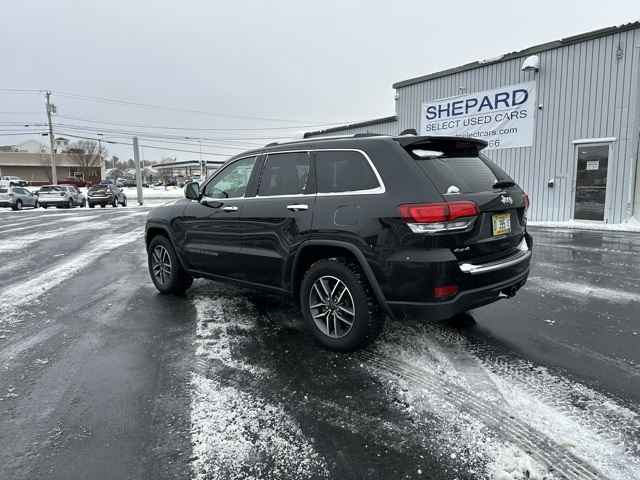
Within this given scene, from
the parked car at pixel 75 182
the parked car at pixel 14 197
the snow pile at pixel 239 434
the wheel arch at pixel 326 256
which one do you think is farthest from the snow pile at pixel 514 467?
the parked car at pixel 75 182

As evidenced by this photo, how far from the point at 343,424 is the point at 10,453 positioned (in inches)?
74.0

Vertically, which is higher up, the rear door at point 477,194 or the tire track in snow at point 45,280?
the rear door at point 477,194

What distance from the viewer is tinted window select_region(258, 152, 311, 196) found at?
4.19 meters

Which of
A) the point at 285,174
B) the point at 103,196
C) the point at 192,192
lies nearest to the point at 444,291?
the point at 285,174

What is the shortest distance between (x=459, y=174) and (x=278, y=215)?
163cm

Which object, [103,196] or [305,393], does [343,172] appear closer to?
[305,393]

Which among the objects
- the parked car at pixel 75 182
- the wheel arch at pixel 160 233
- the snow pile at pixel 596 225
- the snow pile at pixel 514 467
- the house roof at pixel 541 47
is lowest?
the snow pile at pixel 596 225

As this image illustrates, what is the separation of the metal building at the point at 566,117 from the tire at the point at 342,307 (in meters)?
12.7

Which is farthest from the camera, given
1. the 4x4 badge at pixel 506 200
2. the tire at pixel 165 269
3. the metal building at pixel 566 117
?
the metal building at pixel 566 117

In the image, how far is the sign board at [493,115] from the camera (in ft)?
49.4

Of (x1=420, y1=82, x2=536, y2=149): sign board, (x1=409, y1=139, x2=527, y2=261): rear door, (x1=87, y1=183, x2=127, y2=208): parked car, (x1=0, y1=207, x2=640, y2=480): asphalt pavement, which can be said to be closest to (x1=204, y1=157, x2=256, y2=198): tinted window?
(x1=0, y1=207, x2=640, y2=480): asphalt pavement

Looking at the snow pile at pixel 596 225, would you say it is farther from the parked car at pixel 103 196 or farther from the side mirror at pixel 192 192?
the parked car at pixel 103 196

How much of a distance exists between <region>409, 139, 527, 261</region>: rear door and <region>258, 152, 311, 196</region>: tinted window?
1.05 metres

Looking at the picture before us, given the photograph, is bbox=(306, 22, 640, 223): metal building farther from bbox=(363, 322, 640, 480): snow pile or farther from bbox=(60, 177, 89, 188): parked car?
bbox=(60, 177, 89, 188): parked car
